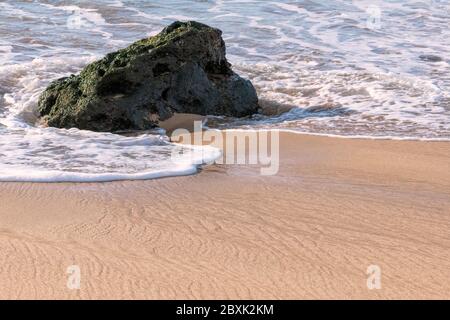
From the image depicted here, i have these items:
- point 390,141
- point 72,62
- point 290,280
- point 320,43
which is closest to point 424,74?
point 320,43

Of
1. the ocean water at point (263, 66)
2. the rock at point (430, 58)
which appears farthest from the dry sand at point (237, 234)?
the rock at point (430, 58)

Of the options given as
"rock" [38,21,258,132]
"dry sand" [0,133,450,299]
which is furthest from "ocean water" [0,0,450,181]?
"dry sand" [0,133,450,299]

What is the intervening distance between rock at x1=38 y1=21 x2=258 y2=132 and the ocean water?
9.8 inches

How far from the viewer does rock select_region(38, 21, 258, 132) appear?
6.59 meters

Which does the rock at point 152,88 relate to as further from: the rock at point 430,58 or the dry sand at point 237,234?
the rock at point 430,58

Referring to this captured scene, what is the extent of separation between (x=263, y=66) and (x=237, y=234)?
19.2ft

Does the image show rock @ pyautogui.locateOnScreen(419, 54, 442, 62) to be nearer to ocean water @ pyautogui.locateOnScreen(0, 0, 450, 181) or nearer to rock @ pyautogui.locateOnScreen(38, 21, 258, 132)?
ocean water @ pyautogui.locateOnScreen(0, 0, 450, 181)

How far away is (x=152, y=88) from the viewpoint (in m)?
6.79

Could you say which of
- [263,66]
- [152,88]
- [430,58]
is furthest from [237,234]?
[430,58]

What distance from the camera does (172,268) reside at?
313 cm

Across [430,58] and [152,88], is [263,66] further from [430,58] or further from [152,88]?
[152,88]

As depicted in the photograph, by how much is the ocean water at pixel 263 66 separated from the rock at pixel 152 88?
25cm

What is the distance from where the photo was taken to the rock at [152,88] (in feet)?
21.6
